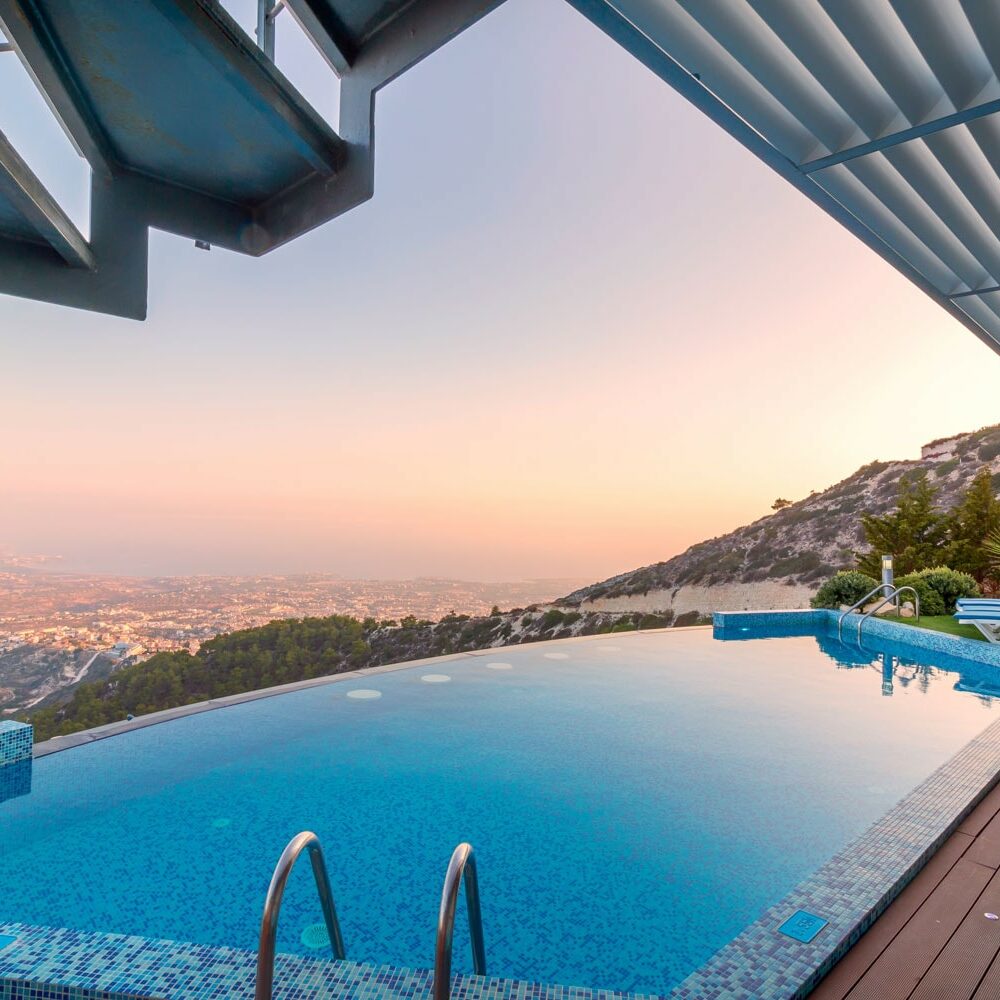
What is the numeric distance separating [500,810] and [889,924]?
6.49ft

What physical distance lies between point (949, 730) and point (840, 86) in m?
4.37

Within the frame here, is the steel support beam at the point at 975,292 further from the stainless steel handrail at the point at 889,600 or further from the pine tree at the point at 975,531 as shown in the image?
the pine tree at the point at 975,531

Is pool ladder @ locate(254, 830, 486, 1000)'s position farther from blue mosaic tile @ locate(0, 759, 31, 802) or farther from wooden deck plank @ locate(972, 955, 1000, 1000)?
blue mosaic tile @ locate(0, 759, 31, 802)

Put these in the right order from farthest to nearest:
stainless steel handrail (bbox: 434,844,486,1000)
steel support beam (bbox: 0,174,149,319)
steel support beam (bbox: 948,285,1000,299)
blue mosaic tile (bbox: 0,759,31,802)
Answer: steel support beam (bbox: 948,285,1000,299), blue mosaic tile (bbox: 0,759,31,802), steel support beam (bbox: 0,174,149,319), stainless steel handrail (bbox: 434,844,486,1000)

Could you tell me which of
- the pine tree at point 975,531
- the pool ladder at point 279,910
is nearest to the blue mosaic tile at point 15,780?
the pool ladder at point 279,910

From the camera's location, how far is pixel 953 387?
1750cm

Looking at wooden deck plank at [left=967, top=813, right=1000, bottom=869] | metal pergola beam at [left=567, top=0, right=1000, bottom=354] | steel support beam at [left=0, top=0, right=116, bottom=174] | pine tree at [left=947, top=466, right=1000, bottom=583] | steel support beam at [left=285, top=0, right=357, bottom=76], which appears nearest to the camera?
steel support beam at [left=0, top=0, right=116, bottom=174]

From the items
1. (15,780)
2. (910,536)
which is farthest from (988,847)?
(910,536)

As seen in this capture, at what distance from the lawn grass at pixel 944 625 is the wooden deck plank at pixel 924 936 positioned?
542 cm

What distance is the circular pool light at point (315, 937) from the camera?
244 cm

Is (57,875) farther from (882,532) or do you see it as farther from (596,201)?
(596,201)

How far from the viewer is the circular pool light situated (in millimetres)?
2439

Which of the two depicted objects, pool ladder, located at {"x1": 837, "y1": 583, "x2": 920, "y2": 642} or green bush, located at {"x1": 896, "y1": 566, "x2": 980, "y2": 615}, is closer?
pool ladder, located at {"x1": 837, "y1": 583, "x2": 920, "y2": 642}

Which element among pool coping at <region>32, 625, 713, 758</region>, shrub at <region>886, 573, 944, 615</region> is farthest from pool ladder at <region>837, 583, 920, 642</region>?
pool coping at <region>32, 625, 713, 758</region>
